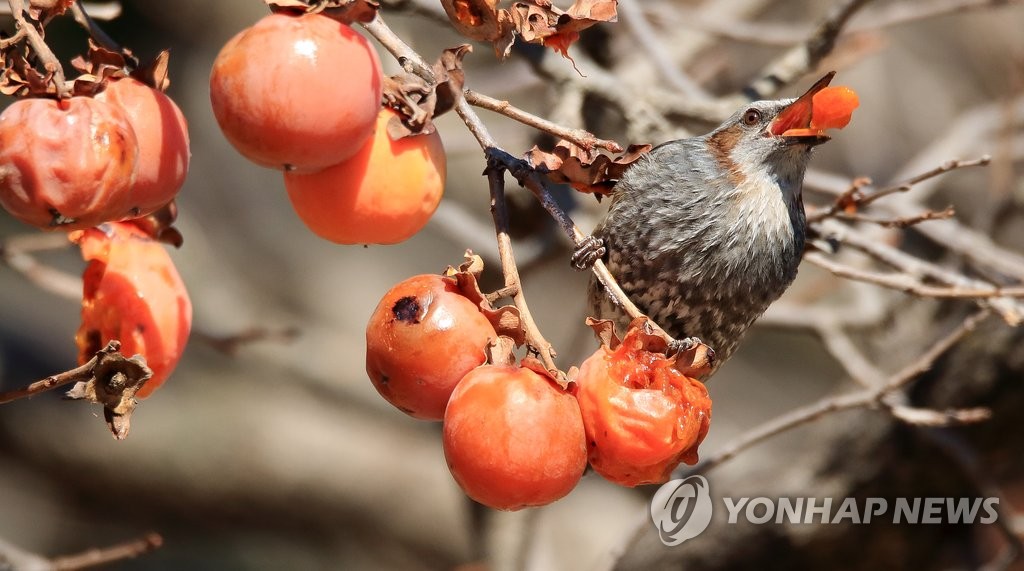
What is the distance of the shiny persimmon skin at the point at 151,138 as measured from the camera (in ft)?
4.14

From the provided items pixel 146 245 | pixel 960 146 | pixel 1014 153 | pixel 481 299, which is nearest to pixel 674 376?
pixel 481 299

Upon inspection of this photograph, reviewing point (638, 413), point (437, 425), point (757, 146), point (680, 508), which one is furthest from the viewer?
point (437, 425)

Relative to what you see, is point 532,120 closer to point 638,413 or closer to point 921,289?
point 638,413

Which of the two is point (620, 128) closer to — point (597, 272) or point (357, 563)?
point (597, 272)

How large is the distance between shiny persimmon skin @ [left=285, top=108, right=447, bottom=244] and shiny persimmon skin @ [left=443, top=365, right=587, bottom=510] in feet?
0.80

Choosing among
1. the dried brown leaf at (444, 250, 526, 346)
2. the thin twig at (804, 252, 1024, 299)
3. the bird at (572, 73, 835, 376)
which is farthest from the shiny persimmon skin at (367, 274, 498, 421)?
the thin twig at (804, 252, 1024, 299)

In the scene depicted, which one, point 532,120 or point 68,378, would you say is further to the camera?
point 532,120

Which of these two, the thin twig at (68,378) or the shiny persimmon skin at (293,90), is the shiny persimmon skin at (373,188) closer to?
the shiny persimmon skin at (293,90)

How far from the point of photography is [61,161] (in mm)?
1186

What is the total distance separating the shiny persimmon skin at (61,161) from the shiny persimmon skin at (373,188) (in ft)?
0.79

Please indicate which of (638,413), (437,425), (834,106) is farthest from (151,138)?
(437,425)

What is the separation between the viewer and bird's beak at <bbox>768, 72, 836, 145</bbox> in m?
1.88

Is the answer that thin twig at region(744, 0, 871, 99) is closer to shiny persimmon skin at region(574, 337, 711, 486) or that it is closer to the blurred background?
the blurred background

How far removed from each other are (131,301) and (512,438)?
1.89 ft
